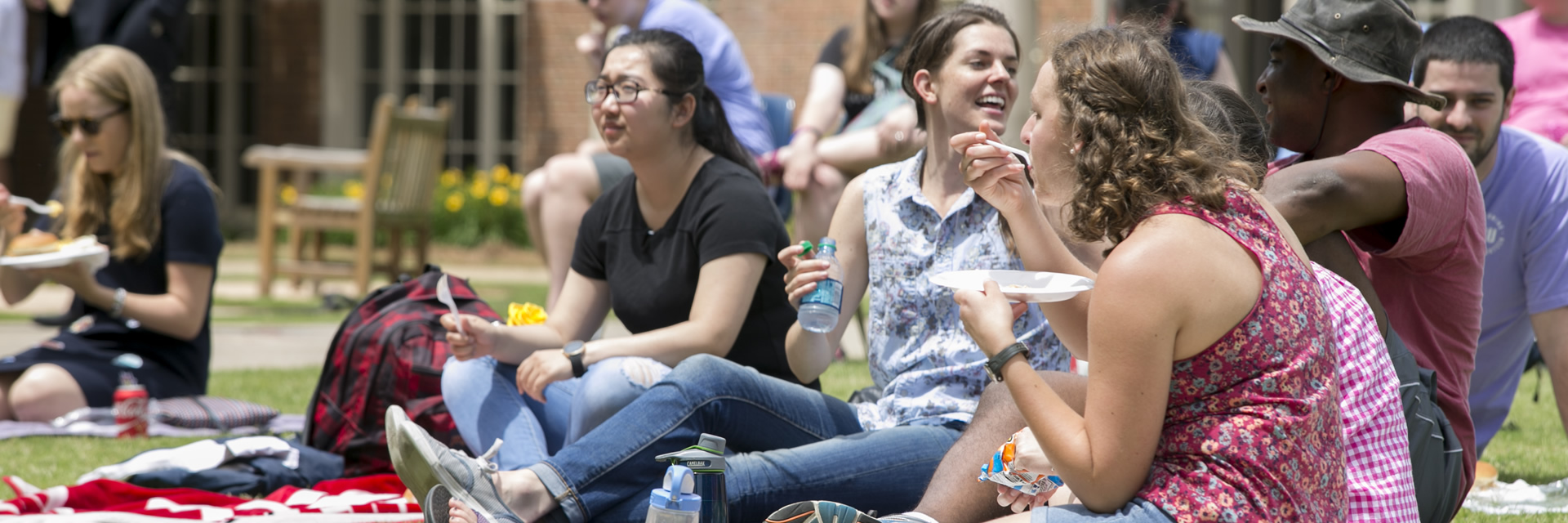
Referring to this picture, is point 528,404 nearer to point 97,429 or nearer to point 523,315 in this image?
point 523,315

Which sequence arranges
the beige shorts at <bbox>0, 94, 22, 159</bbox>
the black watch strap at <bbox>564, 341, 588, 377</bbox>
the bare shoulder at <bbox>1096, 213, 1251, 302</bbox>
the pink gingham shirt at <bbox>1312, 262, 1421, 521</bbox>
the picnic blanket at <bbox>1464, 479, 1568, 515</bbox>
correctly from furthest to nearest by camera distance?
the beige shorts at <bbox>0, 94, 22, 159</bbox>
the picnic blanket at <bbox>1464, 479, 1568, 515</bbox>
the black watch strap at <bbox>564, 341, 588, 377</bbox>
the pink gingham shirt at <bbox>1312, 262, 1421, 521</bbox>
the bare shoulder at <bbox>1096, 213, 1251, 302</bbox>

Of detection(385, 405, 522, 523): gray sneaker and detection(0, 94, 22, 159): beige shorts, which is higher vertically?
detection(385, 405, 522, 523): gray sneaker

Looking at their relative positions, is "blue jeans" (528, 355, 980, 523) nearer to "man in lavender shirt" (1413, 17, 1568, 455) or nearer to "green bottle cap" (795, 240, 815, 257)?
"green bottle cap" (795, 240, 815, 257)

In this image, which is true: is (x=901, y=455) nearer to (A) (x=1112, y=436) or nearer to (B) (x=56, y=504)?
(A) (x=1112, y=436)

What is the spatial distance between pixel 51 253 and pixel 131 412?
0.60 meters

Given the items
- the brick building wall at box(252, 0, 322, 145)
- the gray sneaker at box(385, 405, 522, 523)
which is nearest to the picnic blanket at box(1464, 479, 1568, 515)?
the gray sneaker at box(385, 405, 522, 523)

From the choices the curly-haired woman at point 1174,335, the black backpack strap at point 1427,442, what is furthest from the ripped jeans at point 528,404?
the black backpack strap at point 1427,442

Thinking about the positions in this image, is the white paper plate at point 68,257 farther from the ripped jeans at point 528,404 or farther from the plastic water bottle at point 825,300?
the plastic water bottle at point 825,300

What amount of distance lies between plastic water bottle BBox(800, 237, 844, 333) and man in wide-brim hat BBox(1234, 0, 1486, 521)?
3.03 ft

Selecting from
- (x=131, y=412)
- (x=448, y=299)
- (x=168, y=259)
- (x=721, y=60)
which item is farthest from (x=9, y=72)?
(x=448, y=299)

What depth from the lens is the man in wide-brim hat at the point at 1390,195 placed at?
105 inches

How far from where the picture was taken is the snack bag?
2.43 m

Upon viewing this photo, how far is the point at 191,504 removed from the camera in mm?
3541

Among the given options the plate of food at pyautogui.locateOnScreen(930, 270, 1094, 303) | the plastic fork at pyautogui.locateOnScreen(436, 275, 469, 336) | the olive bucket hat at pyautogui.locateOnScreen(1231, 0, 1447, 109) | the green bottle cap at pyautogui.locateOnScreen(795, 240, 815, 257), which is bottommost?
the plastic fork at pyautogui.locateOnScreen(436, 275, 469, 336)
